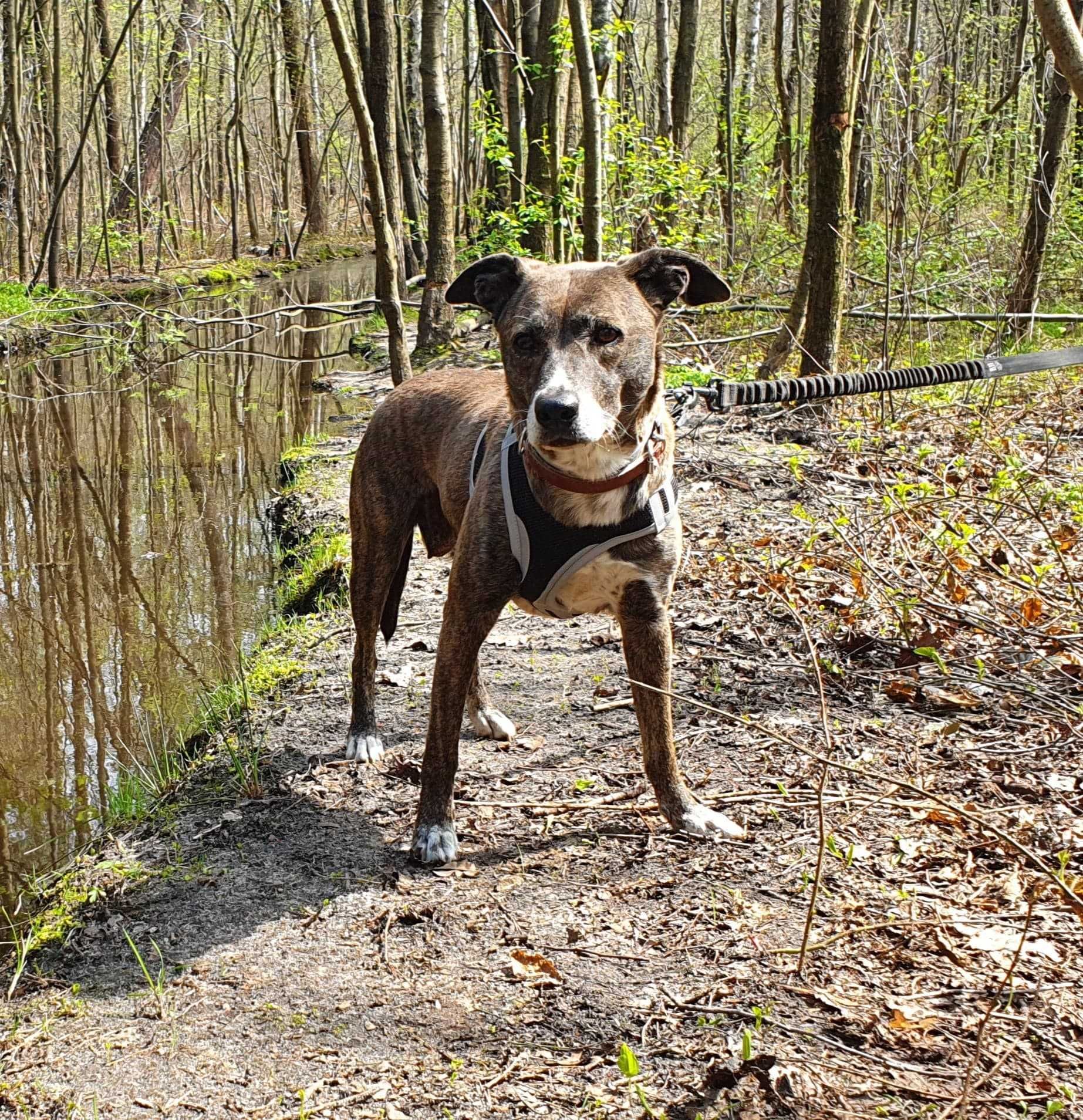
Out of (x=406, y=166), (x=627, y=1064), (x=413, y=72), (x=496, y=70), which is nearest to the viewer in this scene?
(x=627, y=1064)

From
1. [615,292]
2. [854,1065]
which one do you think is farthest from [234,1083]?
[615,292]

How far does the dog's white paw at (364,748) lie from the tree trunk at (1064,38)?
3.60m

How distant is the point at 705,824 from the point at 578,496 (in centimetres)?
122

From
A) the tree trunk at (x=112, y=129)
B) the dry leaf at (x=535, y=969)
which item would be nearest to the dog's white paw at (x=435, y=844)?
the dry leaf at (x=535, y=969)

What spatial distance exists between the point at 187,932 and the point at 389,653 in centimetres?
240

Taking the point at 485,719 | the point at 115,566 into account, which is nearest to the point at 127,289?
the point at 115,566

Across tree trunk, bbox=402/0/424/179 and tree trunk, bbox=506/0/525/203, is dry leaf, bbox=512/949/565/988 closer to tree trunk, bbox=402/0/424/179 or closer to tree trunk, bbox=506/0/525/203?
tree trunk, bbox=506/0/525/203

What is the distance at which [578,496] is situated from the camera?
3680 mm

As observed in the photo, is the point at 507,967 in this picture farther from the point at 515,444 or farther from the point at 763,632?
the point at 763,632

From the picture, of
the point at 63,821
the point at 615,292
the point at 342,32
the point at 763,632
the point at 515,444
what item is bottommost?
the point at 63,821

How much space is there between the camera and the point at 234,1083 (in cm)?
285

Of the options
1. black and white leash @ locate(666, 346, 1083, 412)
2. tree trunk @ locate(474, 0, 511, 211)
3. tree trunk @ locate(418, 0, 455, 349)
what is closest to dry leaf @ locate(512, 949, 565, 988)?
black and white leash @ locate(666, 346, 1083, 412)

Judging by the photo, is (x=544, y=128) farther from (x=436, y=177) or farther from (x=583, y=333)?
(x=583, y=333)

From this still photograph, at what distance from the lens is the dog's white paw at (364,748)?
15.4 feet
